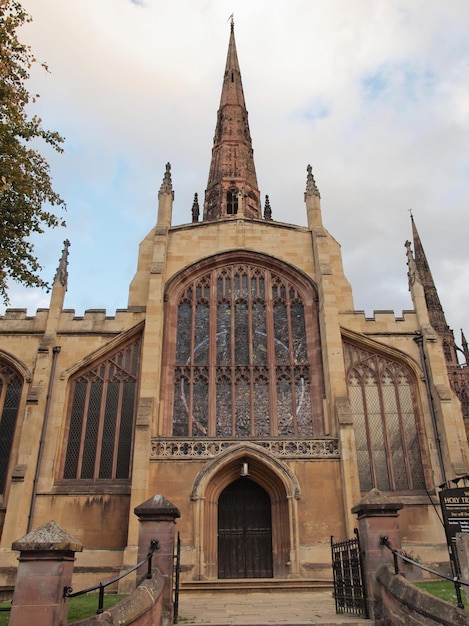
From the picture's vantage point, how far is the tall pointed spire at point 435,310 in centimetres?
5066

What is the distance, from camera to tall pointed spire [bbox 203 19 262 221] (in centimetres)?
3106

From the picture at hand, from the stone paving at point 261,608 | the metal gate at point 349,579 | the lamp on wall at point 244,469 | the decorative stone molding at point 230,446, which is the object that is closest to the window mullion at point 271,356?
the decorative stone molding at point 230,446

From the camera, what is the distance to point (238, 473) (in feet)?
55.4

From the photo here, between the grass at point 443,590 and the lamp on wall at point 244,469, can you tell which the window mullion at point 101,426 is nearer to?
the lamp on wall at point 244,469

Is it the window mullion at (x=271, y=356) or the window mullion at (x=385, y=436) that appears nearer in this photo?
the window mullion at (x=385, y=436)

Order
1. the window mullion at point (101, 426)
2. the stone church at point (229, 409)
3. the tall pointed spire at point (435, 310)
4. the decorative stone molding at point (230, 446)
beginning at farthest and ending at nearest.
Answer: the tall pointed spire at point (435, 310) → the window mullion at point (101, 426) → the decorative stone molding at point (230, 446) → the stone church at point (229, 409)

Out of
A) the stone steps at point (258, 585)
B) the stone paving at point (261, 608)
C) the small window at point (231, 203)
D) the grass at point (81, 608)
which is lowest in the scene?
the stone paving at point (261, 608)

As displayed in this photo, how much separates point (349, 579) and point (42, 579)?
5.91 meters

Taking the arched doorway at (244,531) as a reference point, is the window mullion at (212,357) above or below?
above

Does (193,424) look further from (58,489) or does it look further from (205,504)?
(58,489)

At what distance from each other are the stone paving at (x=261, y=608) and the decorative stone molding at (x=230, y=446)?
391 centimetres

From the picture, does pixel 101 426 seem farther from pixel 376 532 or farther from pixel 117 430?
pixel 376 532

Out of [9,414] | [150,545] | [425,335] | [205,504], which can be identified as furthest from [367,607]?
[9,414]

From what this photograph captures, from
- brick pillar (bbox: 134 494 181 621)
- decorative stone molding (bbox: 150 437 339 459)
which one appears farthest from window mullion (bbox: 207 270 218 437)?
brick pillar (bbox: 134 494 181 621)
